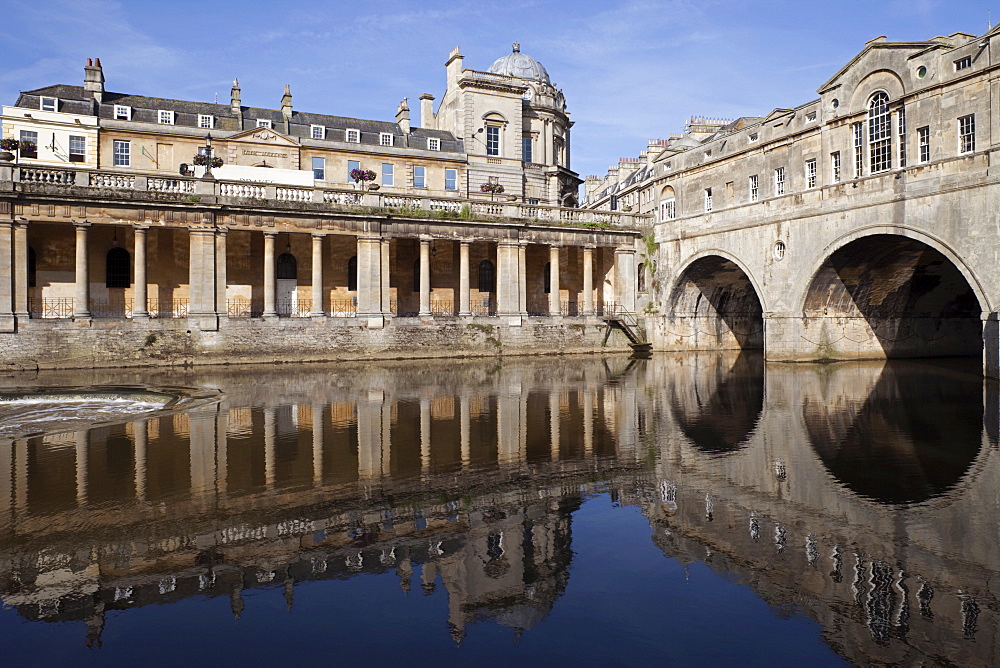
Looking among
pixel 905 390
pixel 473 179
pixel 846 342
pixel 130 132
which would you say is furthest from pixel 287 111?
pixel 905 390

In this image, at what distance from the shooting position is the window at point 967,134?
2069cm

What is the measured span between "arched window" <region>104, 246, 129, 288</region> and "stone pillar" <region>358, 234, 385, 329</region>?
10.7 metres

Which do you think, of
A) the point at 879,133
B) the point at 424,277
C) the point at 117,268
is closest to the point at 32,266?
the point at 117,268

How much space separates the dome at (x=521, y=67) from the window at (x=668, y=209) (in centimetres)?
2021

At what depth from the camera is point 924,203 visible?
21.7m

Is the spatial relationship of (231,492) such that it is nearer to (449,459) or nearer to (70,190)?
(449,459)

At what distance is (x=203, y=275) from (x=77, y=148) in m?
15.7

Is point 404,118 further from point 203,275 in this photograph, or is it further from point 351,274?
point 203,275

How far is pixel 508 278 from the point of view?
3244 cm

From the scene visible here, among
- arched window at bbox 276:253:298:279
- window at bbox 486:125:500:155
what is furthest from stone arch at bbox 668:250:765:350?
arched window at bbox 276:253:298:279

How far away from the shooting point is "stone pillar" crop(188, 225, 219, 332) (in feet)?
85.7

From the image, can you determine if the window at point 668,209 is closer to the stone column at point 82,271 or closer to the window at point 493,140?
the window at point 493,140

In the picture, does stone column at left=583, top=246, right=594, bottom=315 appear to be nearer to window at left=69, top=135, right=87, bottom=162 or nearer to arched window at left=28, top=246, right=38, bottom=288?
arched window at left=28, top=246, right=38, bottom=288

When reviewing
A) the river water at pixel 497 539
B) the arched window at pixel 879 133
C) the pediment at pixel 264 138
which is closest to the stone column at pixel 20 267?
the river water at pixel 497 539
